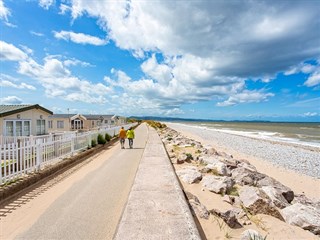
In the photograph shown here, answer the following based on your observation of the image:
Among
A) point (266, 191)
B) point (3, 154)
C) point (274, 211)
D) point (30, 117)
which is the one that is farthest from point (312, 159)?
point (30, 117)

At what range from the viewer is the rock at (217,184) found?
732 cm

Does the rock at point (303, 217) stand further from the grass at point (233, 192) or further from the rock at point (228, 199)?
the grass at point (233, 192)

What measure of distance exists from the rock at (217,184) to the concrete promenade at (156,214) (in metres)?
1.21

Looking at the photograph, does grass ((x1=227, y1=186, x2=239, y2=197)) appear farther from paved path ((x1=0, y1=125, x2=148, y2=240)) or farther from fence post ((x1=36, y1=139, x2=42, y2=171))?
fence post ((x1=36, y1=139, x2=42, y2=171))

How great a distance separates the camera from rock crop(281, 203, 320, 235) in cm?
531

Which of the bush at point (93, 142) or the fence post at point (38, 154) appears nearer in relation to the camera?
the fence post at point (38, 154)

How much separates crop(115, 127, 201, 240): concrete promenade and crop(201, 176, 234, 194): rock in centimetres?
121

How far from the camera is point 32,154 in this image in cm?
799

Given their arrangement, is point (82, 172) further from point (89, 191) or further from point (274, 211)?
point (274, 211)

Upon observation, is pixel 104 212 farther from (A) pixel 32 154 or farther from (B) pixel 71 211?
(A) pixel 32 154

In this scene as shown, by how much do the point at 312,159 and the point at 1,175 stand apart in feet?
64.5

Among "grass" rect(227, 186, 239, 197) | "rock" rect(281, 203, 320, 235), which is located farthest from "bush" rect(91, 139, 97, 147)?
"rock" rect(281, 203, 320, 235)

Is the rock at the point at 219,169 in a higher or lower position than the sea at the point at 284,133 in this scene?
higher

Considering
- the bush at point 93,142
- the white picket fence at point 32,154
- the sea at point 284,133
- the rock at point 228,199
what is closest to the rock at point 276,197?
the rock at point 228,199
